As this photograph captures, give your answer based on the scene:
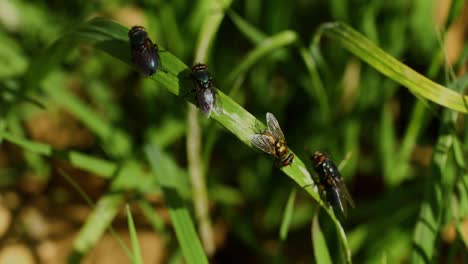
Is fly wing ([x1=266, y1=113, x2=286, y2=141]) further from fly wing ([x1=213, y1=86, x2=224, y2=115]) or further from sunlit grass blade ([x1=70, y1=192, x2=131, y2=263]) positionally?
sunlit grass blade ([x1=70, y1=192, x2=131, y2=263])

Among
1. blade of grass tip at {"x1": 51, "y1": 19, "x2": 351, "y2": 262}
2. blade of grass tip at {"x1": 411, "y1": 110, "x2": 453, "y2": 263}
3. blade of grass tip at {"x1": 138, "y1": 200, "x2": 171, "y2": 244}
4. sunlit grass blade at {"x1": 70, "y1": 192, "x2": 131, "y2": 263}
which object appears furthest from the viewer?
blade of grass tip at {"x1": 138, "y1": 200, "x2": 171, "y2": 244}

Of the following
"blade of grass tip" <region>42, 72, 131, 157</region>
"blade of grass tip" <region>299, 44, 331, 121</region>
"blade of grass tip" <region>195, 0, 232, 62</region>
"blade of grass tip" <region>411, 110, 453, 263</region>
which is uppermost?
"blade of grass tip" <region>42, 72, 131, 157</region>

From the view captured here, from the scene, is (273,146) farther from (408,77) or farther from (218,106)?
(408,77)

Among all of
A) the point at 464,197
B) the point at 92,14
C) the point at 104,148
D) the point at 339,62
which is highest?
the point at 92,14

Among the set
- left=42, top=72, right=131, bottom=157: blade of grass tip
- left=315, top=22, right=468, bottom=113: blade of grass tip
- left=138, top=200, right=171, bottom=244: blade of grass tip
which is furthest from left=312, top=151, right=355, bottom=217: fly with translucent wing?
left=42, top=72, right=131, bottom=157: blade of grass tip

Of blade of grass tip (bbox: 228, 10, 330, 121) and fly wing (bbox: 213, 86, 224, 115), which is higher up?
blade of grass tip (bbox: 228, 10, 330, 121)

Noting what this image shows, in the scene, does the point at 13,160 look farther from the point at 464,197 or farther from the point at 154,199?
the point at 464,197

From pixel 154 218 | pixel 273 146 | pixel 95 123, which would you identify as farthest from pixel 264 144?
pixel 95 123

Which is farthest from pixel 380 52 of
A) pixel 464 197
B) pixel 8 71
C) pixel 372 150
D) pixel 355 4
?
pixel 8 71
